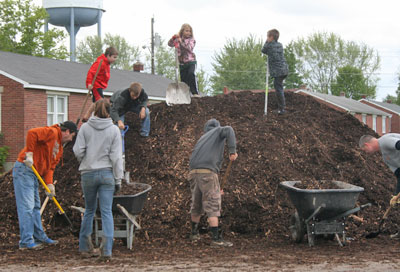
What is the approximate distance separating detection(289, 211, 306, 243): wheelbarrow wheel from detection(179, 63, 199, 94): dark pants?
18.8ft

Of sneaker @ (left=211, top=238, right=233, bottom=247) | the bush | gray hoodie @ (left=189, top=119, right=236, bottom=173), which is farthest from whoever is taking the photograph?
the bush

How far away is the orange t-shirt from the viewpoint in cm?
746

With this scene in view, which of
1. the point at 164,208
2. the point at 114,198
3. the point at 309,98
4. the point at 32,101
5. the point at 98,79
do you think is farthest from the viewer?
the point at 32,101

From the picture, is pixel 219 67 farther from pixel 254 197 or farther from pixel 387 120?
pixel 254 197

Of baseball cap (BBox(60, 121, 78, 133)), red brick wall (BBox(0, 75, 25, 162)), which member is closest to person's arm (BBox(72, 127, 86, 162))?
baseball cap (BBox(60, 121, 78, 133))

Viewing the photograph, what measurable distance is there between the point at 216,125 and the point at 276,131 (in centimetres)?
353

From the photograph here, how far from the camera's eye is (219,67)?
5812 centimetres

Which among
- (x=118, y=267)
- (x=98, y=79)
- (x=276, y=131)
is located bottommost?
(x=118, y=267)

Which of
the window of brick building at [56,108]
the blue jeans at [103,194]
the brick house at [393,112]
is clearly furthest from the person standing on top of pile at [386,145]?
the brick house at [393,112]

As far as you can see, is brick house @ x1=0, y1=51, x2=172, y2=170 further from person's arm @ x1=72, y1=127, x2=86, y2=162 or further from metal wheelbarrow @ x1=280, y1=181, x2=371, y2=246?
person's arm @ x1=72, y1=127, x2=86, y2=162

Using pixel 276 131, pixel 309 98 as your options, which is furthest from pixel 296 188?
pixel 309 98

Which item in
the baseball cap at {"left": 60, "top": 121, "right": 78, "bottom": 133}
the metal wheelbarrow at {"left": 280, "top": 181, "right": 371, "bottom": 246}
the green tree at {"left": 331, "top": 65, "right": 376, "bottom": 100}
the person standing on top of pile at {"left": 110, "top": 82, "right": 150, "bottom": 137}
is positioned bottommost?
the metal wheelbarrow at {"left": 280, "top": 181, "right": 371, "bottom": 246}

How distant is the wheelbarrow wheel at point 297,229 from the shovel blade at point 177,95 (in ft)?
16.6

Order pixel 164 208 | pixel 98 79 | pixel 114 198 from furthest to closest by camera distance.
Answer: pixel 98 79 → pixel 164 208 → pixel 114 198
